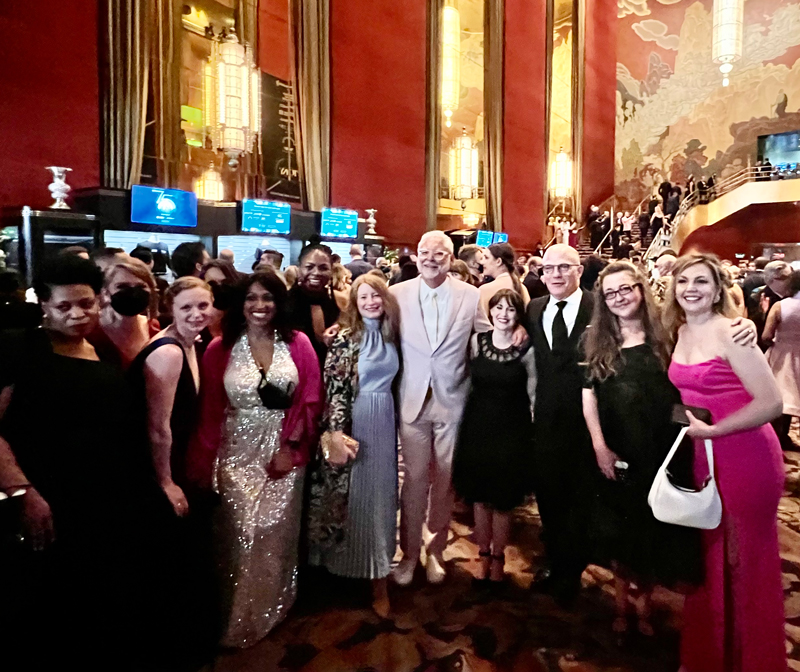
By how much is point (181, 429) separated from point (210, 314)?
44 centimetres

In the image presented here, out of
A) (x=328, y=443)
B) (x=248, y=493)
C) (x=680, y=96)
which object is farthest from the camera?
→ (x=680, y=96)

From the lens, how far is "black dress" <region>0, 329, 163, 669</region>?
5.89ft

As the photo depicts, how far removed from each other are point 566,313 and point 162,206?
604cm

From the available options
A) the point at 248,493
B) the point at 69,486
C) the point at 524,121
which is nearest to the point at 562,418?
the point at 248,493

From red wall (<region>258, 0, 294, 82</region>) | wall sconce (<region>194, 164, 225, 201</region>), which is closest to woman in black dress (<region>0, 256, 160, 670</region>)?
wall sconce (<region>194, 164, 225, 201</region>)

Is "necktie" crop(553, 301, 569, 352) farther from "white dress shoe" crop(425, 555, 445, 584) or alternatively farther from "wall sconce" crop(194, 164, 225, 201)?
"wall sconce" crop(194, 164, 225, 201)

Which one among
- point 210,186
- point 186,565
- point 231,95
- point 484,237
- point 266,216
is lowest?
point 186,565

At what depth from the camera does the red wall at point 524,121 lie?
1369 cm

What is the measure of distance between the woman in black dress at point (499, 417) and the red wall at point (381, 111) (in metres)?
7.94

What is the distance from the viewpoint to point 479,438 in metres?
2.80

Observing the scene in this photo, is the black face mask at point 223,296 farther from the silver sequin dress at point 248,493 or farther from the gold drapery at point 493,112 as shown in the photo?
the gold drapery at point 493,112

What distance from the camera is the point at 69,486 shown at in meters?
1.91

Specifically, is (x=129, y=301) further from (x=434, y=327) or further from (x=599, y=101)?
(x=599, y=101)

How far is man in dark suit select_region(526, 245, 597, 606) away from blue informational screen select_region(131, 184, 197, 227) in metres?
5.77
